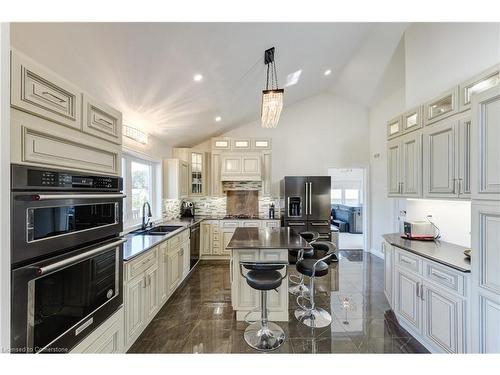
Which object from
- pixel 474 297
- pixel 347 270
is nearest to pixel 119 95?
pixel 474 297

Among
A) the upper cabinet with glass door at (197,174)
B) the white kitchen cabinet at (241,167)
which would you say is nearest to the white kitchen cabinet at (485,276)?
the white kitchen cabinet at (241,167)

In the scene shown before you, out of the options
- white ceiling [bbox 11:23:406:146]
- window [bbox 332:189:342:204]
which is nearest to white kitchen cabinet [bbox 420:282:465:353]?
white ceiling [bbox 11:23:406:146]

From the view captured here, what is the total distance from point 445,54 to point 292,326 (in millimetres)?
3629

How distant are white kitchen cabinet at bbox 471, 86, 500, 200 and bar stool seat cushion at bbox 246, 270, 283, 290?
167cm

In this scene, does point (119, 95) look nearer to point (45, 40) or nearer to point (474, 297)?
→ point (45, 40)

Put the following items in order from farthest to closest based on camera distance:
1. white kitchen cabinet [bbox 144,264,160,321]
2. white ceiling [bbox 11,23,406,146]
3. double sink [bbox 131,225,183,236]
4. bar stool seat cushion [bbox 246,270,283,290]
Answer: double sink [bbox 131,225,183,236] < white kitchen cabinet [bbox 144,264,160,321] < bar stool seat cushion [bbox 246,270,283,290] < white ceiling [bbox 11,23,406,146]

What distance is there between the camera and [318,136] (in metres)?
5.57

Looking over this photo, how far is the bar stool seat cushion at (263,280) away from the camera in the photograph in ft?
6.63

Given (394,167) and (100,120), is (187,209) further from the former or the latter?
(394,167)

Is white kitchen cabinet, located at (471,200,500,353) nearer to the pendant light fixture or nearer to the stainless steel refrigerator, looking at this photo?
the pendant light fixture

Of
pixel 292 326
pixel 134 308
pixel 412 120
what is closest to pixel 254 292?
pixel 292 326

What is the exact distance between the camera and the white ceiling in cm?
154

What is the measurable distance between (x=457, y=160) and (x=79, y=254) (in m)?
2.98

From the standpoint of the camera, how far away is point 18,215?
33.6 inches
